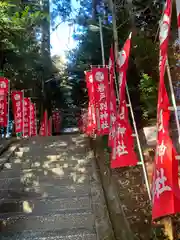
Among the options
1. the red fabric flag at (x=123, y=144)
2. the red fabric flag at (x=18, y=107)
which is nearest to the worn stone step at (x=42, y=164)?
the red fabric flag at (x=123, y=144)

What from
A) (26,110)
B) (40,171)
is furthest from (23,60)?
(40,171)

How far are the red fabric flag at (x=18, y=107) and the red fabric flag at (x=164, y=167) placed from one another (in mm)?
12663

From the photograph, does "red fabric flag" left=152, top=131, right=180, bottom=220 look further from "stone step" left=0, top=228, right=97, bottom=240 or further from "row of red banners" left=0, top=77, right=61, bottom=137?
"row of red banners" left=0, top=77, right=61, bottom=137

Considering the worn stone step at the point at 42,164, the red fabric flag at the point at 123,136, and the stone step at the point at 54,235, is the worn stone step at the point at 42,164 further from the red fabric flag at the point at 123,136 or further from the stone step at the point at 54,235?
the stone step at the point at 54,235

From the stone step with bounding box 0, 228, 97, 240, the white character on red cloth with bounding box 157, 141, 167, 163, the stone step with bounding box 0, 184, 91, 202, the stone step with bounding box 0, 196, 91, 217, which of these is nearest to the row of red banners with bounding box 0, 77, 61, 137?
the stone step with bounding box 0, 184, 91, 202

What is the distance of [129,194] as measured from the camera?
5992mm

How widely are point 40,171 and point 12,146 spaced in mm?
3078

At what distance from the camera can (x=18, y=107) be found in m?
15.7

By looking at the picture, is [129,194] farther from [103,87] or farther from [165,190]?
[103,87]

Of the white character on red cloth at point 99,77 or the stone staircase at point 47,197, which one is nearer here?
the stone staircase at point 47,197

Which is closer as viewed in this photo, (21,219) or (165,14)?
(165,14)

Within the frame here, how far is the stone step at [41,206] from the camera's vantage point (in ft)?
17.6

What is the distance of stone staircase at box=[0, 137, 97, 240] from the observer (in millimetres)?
4734

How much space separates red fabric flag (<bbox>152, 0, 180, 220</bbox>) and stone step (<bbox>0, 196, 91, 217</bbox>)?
2236mm
